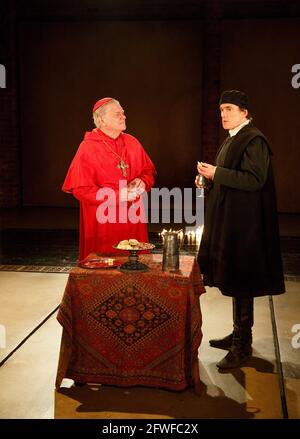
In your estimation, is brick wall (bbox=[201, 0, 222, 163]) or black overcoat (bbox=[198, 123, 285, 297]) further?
brick wall (bbox=[201, 0, 222, 163])

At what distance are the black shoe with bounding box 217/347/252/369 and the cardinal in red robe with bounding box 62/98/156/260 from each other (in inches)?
44.1

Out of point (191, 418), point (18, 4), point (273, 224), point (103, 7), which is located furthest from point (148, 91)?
point (191, 418)

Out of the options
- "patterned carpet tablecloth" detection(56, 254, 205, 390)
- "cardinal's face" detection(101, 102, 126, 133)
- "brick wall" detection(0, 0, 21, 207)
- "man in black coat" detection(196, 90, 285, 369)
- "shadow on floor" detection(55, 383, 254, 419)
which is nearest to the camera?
"shadow on floor" detection(55, 383, 254, 419)

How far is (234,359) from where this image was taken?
3639 millimetres

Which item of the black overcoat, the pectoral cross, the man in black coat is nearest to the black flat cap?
the man in black coat

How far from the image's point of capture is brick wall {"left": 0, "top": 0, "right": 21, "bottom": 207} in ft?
34.4

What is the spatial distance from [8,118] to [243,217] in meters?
8.27

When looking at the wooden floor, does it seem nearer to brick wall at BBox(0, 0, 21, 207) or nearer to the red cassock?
the red cassock

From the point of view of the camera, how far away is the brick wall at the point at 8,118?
413 inches

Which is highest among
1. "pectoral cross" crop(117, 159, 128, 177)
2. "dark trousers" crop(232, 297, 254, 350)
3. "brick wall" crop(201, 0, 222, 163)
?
"brick wall" crop(201, 0, 222, 163)

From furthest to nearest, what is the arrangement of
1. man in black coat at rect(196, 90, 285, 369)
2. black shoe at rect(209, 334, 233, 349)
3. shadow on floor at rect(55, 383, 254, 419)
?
1. black shoe at rect(209, 334, 233, 349)
2. man in black coat at rect(196, 90, 285, 369)
3. shadow on floor at rect(55, 383, 254, 419)

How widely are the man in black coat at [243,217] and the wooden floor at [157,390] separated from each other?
10.8 inches

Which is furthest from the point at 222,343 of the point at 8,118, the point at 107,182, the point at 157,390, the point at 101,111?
the point at 8,118

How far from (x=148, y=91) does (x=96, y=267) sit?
789 centimetres
